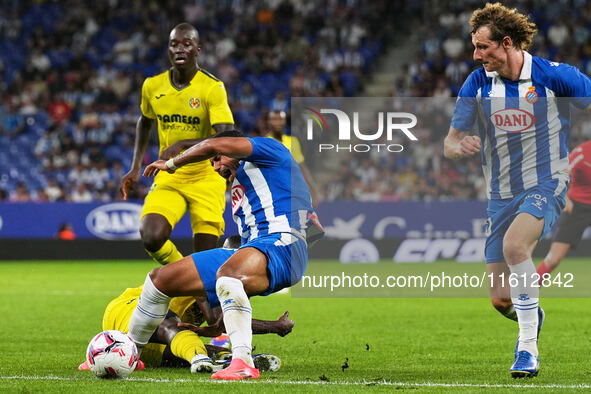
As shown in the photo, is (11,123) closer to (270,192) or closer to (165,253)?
(165,253)

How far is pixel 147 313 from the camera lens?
595cm

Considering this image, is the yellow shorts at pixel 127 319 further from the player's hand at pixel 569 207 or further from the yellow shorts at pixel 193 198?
the player's hand at pixel 569 207

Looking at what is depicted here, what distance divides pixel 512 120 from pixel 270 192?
1.62m

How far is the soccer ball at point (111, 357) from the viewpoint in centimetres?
574

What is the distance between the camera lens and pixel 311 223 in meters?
6.14

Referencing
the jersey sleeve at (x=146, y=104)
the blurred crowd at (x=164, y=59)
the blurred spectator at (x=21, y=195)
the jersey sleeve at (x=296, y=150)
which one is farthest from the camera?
the blurred crowd at (x=164, y=59)

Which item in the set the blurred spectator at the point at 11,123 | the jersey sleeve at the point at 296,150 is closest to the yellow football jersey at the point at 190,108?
the jersey sleeve at the point at 296,150

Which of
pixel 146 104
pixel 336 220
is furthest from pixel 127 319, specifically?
pixel 336 220

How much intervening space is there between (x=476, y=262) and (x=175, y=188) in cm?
260

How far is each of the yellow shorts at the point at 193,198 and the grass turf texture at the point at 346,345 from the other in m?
1.11

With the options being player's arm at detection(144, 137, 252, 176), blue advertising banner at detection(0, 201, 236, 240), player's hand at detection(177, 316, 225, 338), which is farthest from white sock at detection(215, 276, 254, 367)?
blue advertising banner at detection(0, 201, 236, 240)

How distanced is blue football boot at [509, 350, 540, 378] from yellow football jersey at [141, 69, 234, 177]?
134 inches

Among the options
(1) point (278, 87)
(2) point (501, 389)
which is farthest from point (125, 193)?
(1) point (278, 87)

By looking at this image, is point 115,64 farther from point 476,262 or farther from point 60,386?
point 60,386
